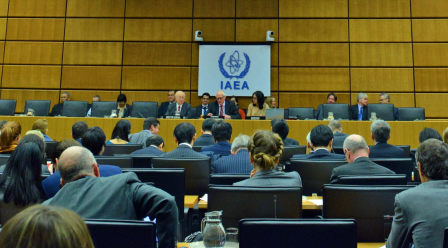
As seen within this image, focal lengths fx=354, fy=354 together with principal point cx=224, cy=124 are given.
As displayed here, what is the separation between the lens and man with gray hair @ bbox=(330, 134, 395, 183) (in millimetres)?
2516

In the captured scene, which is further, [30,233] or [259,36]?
[259,36]

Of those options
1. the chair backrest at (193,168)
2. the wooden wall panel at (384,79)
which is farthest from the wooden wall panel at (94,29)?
the chair backrest at (193,168)

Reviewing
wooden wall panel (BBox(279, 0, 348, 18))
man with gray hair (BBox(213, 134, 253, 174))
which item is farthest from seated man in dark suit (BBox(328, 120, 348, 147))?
wooden wall panel (BBox(279, 0, 348, 18))

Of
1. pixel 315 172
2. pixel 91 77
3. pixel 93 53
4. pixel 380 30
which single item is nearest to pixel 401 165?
pixel 315 172

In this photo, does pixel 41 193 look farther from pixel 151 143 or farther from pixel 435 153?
pixel 435 153

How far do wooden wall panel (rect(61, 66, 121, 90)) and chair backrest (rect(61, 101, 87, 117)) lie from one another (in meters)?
1.76

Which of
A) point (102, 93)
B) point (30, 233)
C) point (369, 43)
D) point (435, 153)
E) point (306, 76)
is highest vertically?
point (369, 43)

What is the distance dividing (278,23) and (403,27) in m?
2.82

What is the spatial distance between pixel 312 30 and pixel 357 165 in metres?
6.18

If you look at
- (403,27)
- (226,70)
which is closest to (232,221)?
(226,70)

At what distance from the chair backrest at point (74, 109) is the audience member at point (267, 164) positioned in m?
5.01

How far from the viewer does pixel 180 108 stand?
6.92 metres

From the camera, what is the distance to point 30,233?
0.57 meters

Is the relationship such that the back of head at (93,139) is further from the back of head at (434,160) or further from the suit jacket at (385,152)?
the suit jacket at (385,152)
